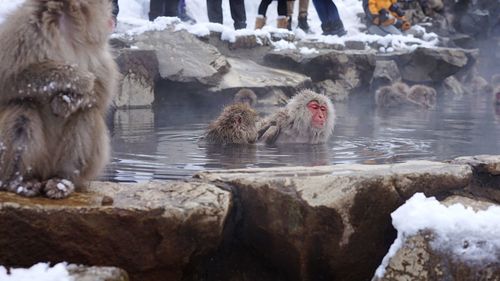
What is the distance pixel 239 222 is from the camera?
9.20ft

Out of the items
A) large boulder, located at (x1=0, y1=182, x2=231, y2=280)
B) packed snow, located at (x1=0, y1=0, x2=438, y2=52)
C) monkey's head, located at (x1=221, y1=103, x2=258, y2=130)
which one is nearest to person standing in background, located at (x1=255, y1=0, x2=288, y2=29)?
packed snow, located at (x1=0, y1=0, x2=438, y2=52)

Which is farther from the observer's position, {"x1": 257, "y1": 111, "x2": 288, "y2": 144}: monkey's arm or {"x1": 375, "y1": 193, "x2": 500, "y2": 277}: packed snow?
{"x1": 257, "y1": 111, "x2": 288, "y2": 144}: monkey's arm

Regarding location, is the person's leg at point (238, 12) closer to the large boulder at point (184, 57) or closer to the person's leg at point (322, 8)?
the person's leg at point (322, 8)

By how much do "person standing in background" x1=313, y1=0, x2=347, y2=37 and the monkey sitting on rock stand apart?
2.36 meters

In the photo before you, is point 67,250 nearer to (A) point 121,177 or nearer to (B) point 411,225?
(B) point 411,225

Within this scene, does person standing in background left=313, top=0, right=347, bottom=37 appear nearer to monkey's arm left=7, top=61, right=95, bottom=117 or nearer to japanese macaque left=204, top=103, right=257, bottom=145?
japanese macaque left=204, top=103, right=257, bottom=145

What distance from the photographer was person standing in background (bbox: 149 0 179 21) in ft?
30.9

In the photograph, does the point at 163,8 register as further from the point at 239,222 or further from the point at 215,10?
the point at 239,222

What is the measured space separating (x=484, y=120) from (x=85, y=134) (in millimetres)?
5413

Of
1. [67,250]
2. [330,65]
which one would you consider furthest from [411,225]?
[330,65]

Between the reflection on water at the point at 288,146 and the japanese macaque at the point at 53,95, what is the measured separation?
1.05 m

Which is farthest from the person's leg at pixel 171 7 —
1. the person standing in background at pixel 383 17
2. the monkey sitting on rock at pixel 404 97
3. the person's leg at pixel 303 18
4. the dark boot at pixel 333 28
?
the person standing in background at pixel 383 17

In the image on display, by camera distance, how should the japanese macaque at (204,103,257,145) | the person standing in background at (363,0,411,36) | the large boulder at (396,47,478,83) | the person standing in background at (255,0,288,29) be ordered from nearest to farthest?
the japanese macaque at (204,103,257,145) → the person standing in background at (255,0,288,29) → the large boulder at (396,47,478,83) → the person standing in background at (363,0,411,36)

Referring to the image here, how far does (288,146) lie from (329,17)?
6801 mm
